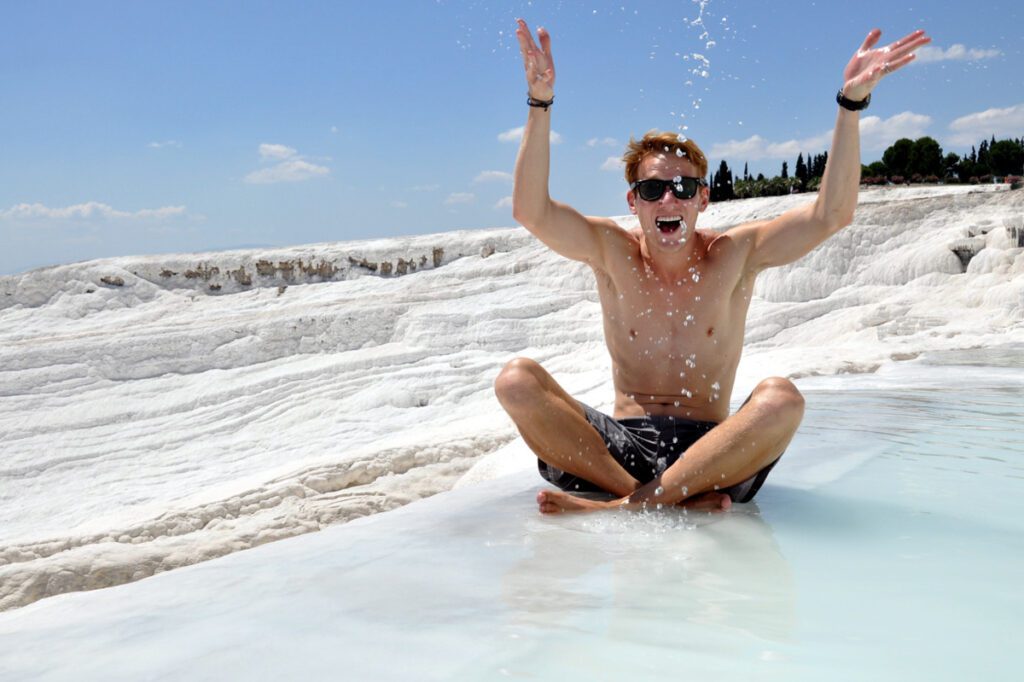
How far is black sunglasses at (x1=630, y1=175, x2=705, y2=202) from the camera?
2562mm

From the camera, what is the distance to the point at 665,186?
2568 millimetres

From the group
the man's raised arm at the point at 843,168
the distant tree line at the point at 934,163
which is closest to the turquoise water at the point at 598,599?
the man's raised arm at the point at 843,168

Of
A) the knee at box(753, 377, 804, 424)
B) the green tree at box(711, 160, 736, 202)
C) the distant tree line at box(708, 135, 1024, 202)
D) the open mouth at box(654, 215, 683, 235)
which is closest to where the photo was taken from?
the knee at box(753, 377, 804, 424)

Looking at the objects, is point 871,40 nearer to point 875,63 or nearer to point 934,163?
point 875,63

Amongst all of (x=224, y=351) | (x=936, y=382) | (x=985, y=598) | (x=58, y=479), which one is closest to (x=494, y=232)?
(x=224, y=351)

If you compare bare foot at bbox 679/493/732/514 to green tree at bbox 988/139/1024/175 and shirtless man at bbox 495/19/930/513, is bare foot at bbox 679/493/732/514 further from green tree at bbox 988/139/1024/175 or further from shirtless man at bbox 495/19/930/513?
green tree at bbox 988/139/1024/175

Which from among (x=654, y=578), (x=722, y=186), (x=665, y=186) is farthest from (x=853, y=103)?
(x=722, y=186)

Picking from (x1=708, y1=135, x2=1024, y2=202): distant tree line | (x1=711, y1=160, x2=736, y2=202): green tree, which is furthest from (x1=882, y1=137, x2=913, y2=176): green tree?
(x1=711, y1=160, x2=736, y2=202): green tree

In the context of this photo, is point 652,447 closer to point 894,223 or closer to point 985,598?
point 985,598

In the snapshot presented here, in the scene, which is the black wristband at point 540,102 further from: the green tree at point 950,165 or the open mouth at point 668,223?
the green tree at point 950,165

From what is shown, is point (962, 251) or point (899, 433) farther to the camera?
point (962, 251)

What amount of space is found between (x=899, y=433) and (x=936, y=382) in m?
1.73

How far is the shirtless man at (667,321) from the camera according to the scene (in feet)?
7.95

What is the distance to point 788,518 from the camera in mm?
2348
